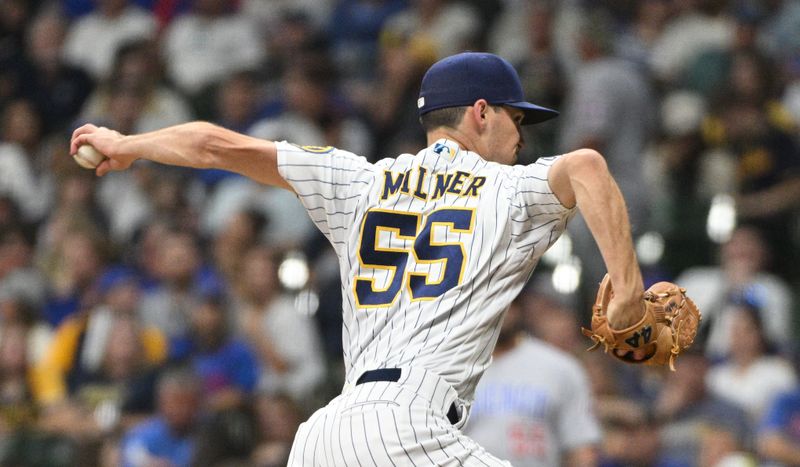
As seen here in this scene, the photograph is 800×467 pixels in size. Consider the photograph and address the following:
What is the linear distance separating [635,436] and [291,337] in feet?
8.44

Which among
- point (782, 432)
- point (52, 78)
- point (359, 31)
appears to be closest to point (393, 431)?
point (782, 432)

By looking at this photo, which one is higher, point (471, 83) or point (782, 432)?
point (471, 83)

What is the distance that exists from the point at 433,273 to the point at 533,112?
0.71m

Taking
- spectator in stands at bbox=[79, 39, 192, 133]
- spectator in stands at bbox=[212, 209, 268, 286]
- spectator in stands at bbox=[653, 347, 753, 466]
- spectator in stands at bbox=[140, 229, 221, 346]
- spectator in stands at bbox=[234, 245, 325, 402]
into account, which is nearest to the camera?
spectator in stands at bbox=[653, 347, 753, 466]

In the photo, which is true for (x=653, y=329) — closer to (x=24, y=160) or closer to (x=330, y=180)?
(x=330, y=180)

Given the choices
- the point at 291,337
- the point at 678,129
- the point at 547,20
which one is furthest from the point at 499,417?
the point at 547,20

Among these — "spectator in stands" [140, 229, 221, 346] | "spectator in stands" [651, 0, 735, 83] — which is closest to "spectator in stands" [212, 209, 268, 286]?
"spectator in stands" [140, 229, 221, 346]

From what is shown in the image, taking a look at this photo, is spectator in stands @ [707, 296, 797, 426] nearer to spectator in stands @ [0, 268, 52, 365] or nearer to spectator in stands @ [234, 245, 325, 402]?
spectator in stands @ [234, 245, 325, 402]

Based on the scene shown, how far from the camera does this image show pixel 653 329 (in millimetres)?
3922

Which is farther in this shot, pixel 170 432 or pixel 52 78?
pixel 52 78

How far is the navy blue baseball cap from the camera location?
429cm

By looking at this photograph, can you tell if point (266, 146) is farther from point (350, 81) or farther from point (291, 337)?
point (350, 81)

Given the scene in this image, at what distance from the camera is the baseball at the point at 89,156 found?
437cm

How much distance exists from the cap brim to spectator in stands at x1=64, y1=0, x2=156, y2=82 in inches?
358
